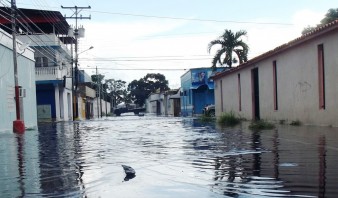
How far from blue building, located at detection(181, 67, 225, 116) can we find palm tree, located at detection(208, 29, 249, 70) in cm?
1320

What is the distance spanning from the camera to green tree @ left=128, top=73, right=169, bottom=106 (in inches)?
4759

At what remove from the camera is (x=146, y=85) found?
404 feet

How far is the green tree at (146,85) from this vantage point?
Answer: 120875mm

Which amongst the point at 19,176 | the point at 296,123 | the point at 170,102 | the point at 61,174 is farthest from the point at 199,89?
the point at 19,176

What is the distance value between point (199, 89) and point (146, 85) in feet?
235

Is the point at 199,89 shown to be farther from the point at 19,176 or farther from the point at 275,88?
the point at 19,176

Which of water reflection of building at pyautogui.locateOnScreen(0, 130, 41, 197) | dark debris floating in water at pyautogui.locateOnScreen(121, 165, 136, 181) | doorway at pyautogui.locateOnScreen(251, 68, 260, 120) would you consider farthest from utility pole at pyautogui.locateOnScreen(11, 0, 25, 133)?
dark debris floating in water at pyautogui.locateOnScreen(121, 165, 136, 181)

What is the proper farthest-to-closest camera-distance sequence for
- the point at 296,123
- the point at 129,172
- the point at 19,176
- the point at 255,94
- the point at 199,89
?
the point at 199,89
the point at 255,94
the point at 296,123
the point at 19,176
the point at 129,172

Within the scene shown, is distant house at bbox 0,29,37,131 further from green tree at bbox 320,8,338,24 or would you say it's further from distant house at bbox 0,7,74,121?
green tree at bbox 320,8,338,24

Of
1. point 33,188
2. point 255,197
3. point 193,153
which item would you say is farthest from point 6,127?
point 255,197

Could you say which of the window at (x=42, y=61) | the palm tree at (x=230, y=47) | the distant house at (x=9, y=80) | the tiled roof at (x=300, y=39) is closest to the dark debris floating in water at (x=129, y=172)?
the tiled roof at (x=300, y=39)

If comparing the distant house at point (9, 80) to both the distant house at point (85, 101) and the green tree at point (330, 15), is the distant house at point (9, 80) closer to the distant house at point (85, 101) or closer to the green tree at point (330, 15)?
the green tree at point (330, 15)

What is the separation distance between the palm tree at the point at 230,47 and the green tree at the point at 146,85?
8302 centimetres

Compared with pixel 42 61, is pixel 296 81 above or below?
below
